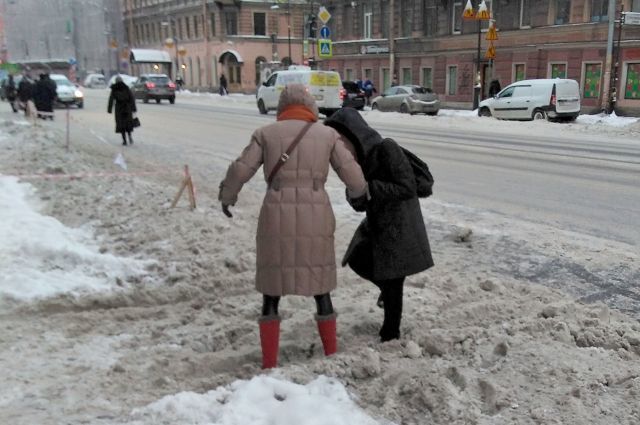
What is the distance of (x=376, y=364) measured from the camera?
3.52 meters

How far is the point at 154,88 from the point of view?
37656mm

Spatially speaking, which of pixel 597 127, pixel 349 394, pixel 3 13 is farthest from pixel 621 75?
pixel 3 13

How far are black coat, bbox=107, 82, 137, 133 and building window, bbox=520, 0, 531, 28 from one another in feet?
76.6

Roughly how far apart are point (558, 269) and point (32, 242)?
4.91 metres

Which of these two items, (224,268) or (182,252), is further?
(182,252)

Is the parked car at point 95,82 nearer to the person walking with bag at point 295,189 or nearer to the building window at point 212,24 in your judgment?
the building window at point 212,24

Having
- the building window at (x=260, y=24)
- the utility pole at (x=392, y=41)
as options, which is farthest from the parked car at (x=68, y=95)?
the building window at (x=260, y=24)

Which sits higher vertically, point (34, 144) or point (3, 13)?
point (3, 13)

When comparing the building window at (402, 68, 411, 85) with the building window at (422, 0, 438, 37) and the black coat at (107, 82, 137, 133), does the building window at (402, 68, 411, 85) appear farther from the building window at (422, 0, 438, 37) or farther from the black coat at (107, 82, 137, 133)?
the black coat at (107, 82, 137, 133)

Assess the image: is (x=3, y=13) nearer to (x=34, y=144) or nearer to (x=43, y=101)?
(x=43, y=101)

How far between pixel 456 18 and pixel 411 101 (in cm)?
961

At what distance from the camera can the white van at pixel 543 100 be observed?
23781 millimetres

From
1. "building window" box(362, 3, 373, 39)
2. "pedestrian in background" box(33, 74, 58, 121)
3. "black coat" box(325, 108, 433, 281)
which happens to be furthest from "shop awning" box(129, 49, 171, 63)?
"black coat" box(325, 108, 433, 281)

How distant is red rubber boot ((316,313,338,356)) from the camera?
3.82 meters
